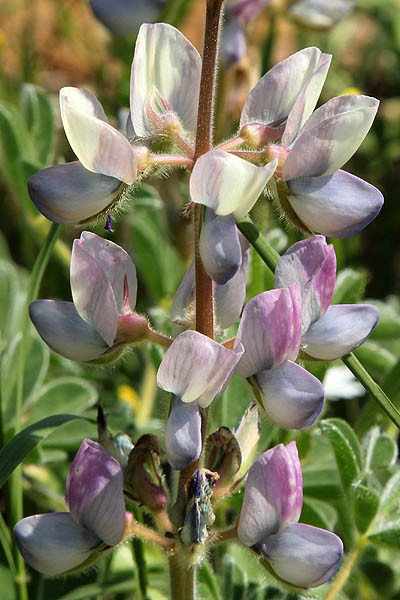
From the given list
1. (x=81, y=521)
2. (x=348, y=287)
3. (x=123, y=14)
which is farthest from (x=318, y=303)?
(x=123, y=14)

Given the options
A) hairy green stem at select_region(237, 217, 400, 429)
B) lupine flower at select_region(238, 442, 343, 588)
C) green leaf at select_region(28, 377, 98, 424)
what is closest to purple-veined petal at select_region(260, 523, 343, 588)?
lupine flower at select_region(238, 442, 343, 588)

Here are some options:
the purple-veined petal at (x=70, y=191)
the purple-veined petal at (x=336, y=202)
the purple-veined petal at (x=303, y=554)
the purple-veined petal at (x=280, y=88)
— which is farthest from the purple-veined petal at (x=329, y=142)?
the purple-veined petal at (x=303, y=554)

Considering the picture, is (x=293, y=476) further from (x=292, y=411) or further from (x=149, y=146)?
(x=149, y=146)

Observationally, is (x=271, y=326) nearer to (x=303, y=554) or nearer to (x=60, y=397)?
(x=303, y=554)

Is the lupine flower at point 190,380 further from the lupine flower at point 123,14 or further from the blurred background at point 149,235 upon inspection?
the lupine flower at point 123,14

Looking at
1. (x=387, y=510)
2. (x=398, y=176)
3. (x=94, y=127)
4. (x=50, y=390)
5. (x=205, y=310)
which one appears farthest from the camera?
(x=398, y=176)

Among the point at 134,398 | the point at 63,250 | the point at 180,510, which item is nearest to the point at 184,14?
the point at 63,250
